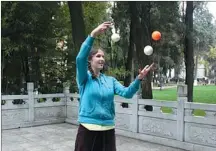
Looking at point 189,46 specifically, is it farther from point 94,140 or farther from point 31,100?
point 94,140

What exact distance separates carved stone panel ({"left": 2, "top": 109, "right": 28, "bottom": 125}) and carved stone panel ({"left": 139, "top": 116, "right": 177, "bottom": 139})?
298cm

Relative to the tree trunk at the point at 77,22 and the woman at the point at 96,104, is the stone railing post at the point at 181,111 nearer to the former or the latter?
the woman at the point at 96,104

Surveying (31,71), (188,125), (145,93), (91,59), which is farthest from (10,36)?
(91,59)

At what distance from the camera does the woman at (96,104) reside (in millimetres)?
2068

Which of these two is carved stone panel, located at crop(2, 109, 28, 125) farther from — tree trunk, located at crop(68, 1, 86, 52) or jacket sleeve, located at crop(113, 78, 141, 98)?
jacket sleeve, located at crop(113, 78, 141, 98)

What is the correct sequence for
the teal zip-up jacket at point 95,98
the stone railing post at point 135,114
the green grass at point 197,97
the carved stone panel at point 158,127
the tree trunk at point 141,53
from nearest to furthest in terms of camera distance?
the teal zip-up jacket at point 95,98 → the carved stone panel at point 158,127 → the stone railing post at point 135,114 → the tree trunk at point 141,53 → the green grass at point 197,97

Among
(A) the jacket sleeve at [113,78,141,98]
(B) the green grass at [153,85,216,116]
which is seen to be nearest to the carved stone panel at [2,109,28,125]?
(B) the green grass at [153,85,216,116]

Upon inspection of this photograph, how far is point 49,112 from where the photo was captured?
23.9 ft

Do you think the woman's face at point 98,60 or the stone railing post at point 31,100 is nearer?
the woman's face at point 98,60

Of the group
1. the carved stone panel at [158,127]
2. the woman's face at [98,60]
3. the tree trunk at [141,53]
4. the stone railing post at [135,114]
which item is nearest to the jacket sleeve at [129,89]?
the woman's face at [98,60]

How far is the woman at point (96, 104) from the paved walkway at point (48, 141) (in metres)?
2.79

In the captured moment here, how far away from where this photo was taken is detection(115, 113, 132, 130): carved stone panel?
573 cm

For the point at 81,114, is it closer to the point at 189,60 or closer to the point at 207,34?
the point at 189,60

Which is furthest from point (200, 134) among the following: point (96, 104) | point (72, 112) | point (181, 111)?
point (72, 112)
